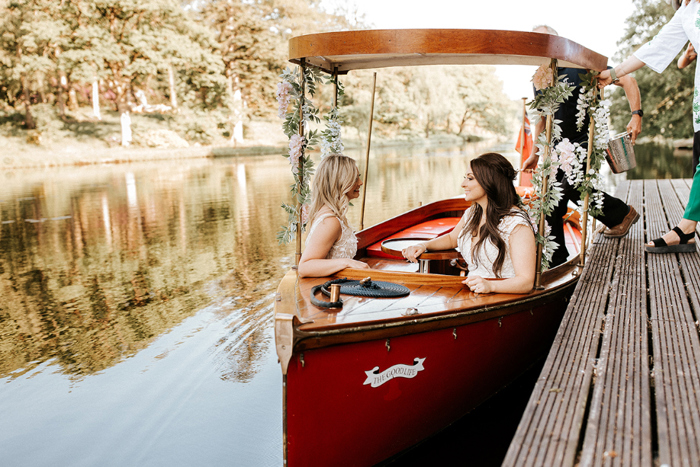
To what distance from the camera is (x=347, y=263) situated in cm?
359

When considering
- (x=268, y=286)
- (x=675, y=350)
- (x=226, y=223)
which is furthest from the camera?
(x=226, y=223)

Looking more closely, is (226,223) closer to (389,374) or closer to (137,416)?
(137,416)

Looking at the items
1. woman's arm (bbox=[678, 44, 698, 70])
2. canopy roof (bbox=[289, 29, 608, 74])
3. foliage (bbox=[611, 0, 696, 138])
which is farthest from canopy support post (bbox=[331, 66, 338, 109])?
foliage (bbox=[611, 0, 696, 138])

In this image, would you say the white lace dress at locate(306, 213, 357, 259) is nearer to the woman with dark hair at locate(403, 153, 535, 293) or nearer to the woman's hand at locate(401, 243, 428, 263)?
the woman's hand at locate(401, 243, 428, 263)

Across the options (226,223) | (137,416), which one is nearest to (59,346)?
(137,416)

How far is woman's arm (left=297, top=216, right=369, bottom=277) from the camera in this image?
361 centimetres

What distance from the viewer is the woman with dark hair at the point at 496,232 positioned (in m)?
3.33

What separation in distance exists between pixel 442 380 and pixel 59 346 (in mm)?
3446

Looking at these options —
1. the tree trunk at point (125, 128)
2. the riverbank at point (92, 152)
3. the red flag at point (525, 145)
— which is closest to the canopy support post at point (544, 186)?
the red flag at point (525, 145)

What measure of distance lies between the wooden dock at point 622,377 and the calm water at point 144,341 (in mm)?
992

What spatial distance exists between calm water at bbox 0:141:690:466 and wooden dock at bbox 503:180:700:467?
992 mm

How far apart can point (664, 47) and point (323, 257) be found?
9.33 ft

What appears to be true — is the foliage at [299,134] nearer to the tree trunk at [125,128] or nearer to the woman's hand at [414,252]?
the woman's hand at [414,252]

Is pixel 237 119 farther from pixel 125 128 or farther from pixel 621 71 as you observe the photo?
pixel 621 71
